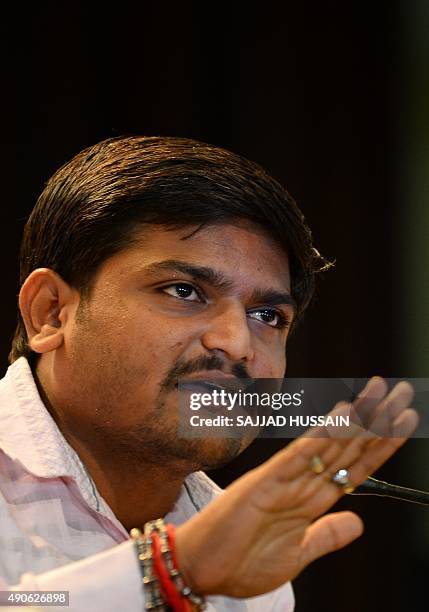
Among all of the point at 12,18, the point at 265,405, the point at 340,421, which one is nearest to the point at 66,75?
the point at 12,18

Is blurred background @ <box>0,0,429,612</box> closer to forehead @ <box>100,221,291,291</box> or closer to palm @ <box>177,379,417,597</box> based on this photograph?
forehead @ <box>100,221,291,291</box>

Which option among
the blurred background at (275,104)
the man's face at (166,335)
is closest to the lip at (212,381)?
the man's face at (166,335)

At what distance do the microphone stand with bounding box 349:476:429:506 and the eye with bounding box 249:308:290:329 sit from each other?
197 mm

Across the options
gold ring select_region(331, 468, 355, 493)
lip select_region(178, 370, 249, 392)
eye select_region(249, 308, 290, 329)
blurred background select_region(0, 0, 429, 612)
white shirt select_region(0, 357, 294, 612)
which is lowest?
white shirt select_region(0, 357, 294, 612)

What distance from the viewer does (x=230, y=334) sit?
92 cm

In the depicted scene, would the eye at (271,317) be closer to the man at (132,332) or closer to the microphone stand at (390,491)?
the man at (132,332)

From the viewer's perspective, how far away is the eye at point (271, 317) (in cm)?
100

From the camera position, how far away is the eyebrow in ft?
3.18

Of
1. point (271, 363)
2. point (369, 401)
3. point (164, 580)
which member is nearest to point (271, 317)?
point (271, 363)

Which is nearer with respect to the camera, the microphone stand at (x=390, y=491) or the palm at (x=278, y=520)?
the palm at (x=278, y=520)

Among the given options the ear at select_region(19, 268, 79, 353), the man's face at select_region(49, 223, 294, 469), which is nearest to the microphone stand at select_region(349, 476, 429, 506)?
the man's face at select_region(49, 223, 294, 469)

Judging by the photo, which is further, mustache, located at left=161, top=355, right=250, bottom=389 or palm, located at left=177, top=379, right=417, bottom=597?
mustache, located at left=161, top=355, right=250, bottom=389

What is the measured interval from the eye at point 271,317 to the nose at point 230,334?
0.04 meters

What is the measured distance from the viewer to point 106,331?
99 centimetres
